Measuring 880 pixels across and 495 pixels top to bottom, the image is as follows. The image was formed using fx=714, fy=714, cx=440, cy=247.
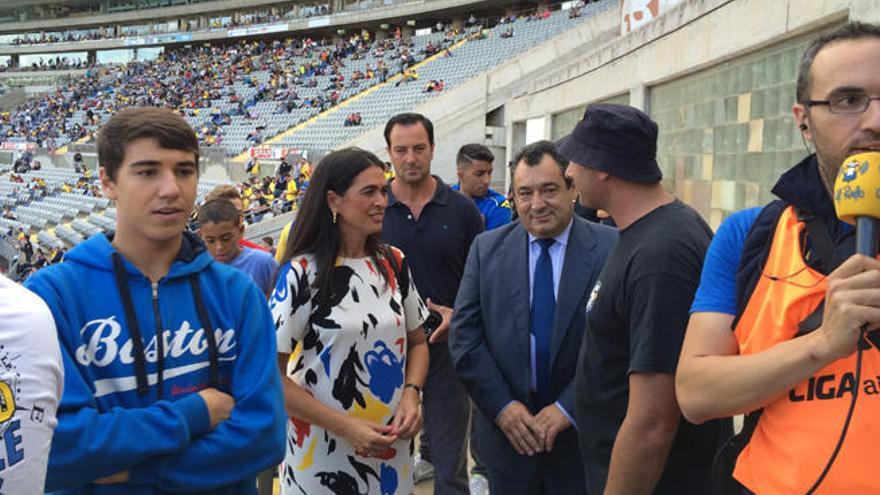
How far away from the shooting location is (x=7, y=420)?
1204 millimetres

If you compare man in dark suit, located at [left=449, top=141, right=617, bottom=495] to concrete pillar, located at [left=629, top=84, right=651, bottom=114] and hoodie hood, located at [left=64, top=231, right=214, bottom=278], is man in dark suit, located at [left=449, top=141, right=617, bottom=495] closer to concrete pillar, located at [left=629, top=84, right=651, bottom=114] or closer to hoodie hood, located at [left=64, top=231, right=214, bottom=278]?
hoodie hood, located at [left=64, top=231, right=214, bottom=278]

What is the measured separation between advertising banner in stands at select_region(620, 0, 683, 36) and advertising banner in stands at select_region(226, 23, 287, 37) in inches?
1437

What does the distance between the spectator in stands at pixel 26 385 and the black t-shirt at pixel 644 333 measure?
1480mm

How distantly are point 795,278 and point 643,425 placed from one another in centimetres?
78

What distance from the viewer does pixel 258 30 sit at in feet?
154

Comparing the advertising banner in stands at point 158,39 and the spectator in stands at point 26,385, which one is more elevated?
the advertising banner in stands at point 158,39

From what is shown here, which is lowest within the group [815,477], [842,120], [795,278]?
[815,477]

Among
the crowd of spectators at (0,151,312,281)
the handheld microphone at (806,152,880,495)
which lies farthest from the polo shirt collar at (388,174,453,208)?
the crowd of spectators at (0,151,312,281)

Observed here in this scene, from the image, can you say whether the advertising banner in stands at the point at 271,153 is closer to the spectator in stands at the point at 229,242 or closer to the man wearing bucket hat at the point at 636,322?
the spectator in stands at the point at 229,242

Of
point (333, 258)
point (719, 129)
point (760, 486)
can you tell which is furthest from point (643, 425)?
point (719, 129)

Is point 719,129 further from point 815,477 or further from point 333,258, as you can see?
point 815,477

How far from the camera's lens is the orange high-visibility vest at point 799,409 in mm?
1288

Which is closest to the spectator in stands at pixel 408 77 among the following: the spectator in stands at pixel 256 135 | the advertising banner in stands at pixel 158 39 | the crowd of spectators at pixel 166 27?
the spectator in stands at pixel 256 135

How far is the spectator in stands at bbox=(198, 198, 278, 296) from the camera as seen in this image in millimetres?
4250
